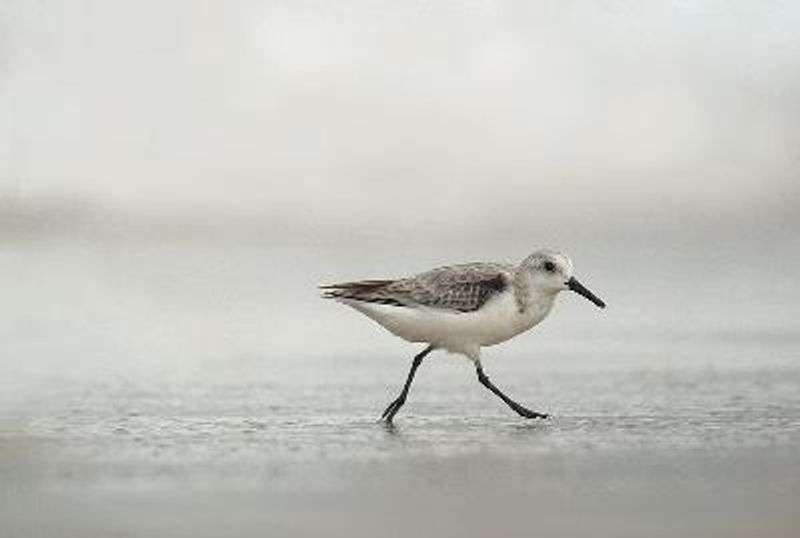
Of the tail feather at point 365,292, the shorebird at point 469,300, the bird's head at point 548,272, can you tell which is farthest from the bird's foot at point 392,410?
the bird's head at point 548,272

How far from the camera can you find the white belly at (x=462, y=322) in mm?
8664

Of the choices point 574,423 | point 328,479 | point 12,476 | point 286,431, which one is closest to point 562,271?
point 574,423

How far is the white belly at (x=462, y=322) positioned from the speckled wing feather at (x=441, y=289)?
4cm

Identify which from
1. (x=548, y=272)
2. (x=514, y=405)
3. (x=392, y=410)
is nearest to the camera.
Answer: (x=392, y=410)

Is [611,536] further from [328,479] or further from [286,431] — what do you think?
[286,431]

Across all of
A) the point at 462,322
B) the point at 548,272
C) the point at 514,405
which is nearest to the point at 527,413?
the point at 514,405

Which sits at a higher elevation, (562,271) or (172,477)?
(562,271)

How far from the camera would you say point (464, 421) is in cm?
854

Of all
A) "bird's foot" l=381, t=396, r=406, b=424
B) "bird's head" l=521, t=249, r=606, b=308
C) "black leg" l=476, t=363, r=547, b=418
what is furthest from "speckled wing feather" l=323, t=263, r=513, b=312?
"bird's foot" l=381, t=396, r=406, b=424

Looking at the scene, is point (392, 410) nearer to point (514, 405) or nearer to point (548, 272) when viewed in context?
point (514, 405)

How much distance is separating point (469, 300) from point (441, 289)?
0.45 feet

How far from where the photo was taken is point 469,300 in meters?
8.66

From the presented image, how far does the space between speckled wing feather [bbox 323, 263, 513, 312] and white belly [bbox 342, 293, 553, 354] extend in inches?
1.4

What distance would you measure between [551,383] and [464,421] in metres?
1.38
